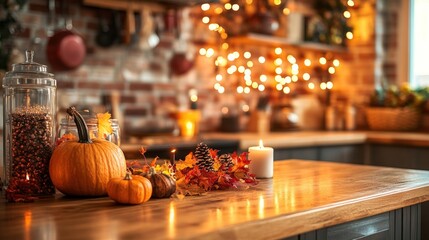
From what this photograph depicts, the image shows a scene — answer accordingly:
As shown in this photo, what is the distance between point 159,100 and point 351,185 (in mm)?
2400

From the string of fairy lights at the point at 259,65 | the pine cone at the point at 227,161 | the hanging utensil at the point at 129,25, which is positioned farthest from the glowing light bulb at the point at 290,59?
the pine cone at the point at 227,161

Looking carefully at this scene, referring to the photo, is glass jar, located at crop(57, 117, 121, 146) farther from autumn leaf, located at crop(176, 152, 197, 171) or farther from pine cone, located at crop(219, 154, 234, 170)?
pine cone, located at crop(219, 154, 234, 170)

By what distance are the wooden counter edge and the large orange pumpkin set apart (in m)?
0.42

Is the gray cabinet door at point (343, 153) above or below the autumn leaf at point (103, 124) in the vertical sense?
below

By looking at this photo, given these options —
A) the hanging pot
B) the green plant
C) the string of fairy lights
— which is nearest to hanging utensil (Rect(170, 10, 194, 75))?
the string of fairy lights

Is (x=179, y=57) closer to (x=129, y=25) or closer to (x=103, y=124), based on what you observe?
(x=129, y=25)

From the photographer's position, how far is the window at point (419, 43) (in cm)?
472

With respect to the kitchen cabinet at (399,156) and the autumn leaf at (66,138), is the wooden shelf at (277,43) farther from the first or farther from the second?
the autumn leaf at (66,138)

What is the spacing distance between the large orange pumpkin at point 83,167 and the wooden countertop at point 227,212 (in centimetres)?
3

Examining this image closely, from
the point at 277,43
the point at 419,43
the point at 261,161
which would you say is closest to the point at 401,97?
the point at 419,43

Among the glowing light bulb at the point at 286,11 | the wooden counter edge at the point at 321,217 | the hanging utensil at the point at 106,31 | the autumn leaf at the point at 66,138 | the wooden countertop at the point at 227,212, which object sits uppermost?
the glowing light bulb at the point at 286,11

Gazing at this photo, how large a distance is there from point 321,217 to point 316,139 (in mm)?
2649

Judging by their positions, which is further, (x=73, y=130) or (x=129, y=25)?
(x=129, y=25)

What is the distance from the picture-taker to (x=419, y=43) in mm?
4758
